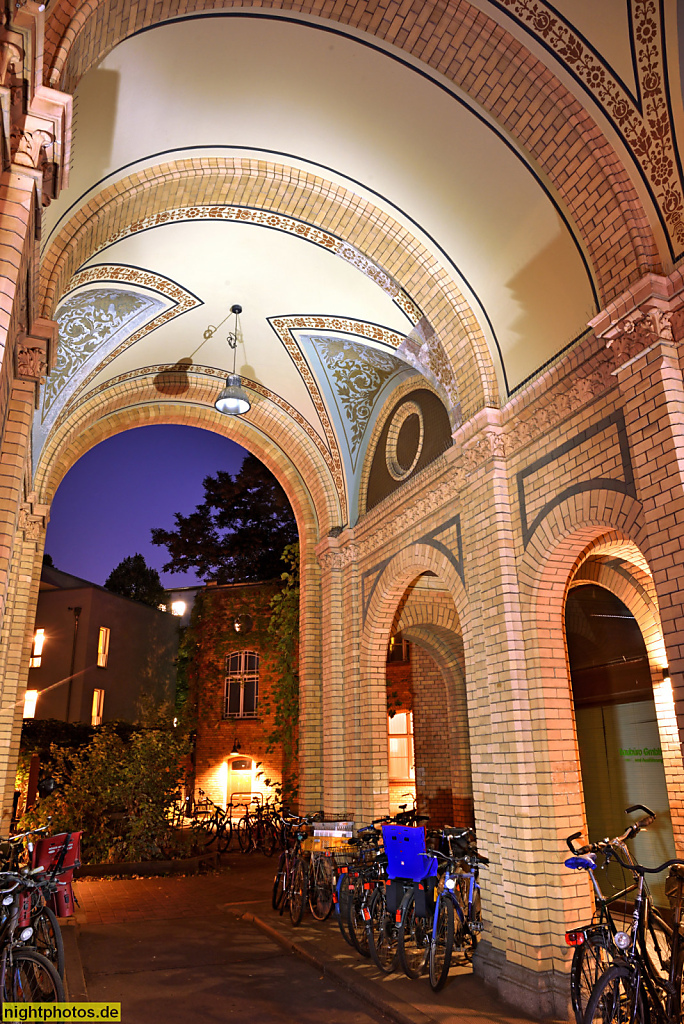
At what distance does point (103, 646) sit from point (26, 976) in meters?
18.1

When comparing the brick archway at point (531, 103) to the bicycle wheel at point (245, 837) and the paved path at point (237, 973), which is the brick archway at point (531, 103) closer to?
the paved path at point (237, 973)

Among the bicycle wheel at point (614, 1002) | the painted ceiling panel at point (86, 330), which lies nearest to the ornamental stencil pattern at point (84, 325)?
the painted ceiling panel at point (86, 330)

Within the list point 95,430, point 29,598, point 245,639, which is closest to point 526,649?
point 29,598

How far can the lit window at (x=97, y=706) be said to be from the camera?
2103 cm

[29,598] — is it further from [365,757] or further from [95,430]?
[365,757]

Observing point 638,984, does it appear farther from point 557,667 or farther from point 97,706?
point 97,706

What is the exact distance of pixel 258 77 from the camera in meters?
5.93

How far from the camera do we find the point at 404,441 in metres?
9.84

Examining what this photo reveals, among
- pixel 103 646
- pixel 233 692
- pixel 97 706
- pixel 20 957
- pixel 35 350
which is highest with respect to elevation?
pixel 103 646

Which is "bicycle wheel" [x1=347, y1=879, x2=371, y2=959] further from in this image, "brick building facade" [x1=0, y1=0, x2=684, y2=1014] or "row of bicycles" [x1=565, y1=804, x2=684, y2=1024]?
"row of bicycles" [x1=565, y1=804, x2=684, y2=1024]

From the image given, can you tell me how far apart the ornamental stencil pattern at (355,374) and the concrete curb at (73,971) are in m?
7.23

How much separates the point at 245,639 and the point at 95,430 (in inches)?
459

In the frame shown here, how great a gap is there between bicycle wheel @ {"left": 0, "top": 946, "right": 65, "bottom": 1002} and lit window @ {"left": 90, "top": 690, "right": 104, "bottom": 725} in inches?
686

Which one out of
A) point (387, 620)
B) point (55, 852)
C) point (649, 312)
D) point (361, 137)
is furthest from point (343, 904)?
point (361, 137)
